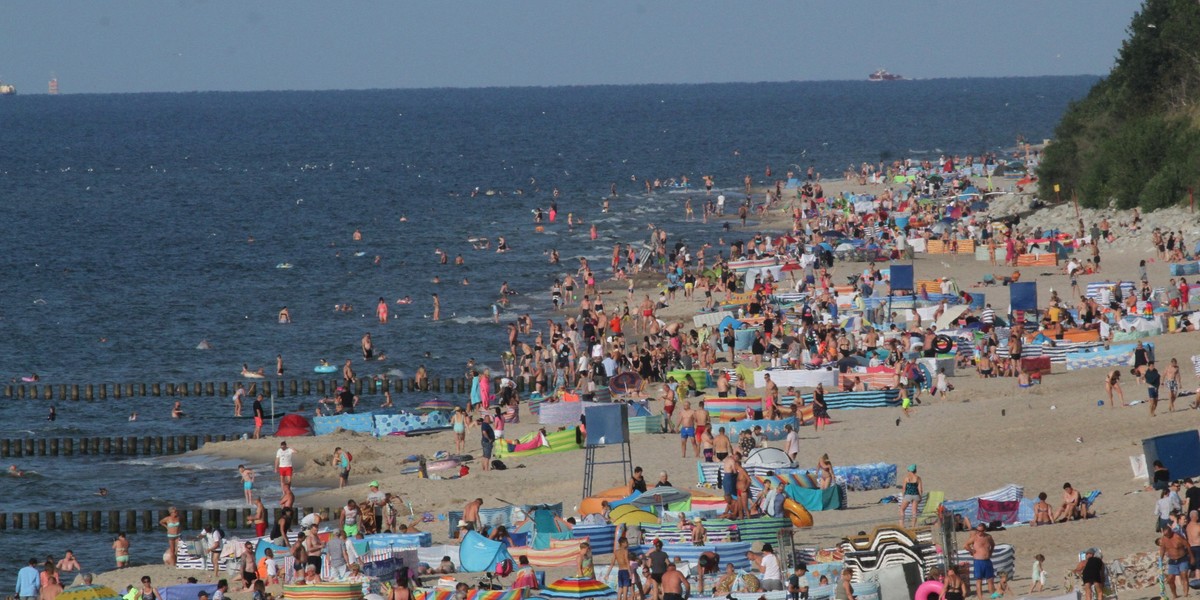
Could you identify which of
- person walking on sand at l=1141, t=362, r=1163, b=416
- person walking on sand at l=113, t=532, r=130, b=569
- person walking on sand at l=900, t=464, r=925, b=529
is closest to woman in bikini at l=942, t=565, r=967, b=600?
person walking on sand at l=900, t=464, r=925, b=529

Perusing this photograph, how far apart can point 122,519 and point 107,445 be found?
244 inches

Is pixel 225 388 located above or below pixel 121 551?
above

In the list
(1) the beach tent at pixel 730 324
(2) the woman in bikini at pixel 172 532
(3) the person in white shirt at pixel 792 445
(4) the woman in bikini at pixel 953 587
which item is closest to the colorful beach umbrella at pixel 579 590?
(4) the woman in bikini at pixel 953 587

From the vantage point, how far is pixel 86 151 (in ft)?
495

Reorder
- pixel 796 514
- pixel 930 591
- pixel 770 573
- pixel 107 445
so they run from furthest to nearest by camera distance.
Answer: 1. pixel 107 445
2. pixel 796 514
3. pixel 770 573
4. pixel 930 591

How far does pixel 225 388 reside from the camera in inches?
1583

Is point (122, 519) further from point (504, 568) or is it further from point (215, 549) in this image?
point (504, 568)

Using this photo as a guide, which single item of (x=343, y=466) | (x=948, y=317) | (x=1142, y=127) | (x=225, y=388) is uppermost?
(x=1142, y=127)

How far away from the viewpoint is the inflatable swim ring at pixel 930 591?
17531 millimetres

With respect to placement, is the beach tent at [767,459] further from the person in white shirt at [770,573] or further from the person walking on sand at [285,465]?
the person walking on sand at [285,465]

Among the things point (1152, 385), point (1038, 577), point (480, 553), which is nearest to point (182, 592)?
point (480, 553)

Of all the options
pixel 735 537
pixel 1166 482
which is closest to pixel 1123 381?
pixel 1166 482

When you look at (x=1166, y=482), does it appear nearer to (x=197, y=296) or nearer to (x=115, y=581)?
(x=115, y=581)

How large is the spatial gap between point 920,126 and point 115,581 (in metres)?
145
